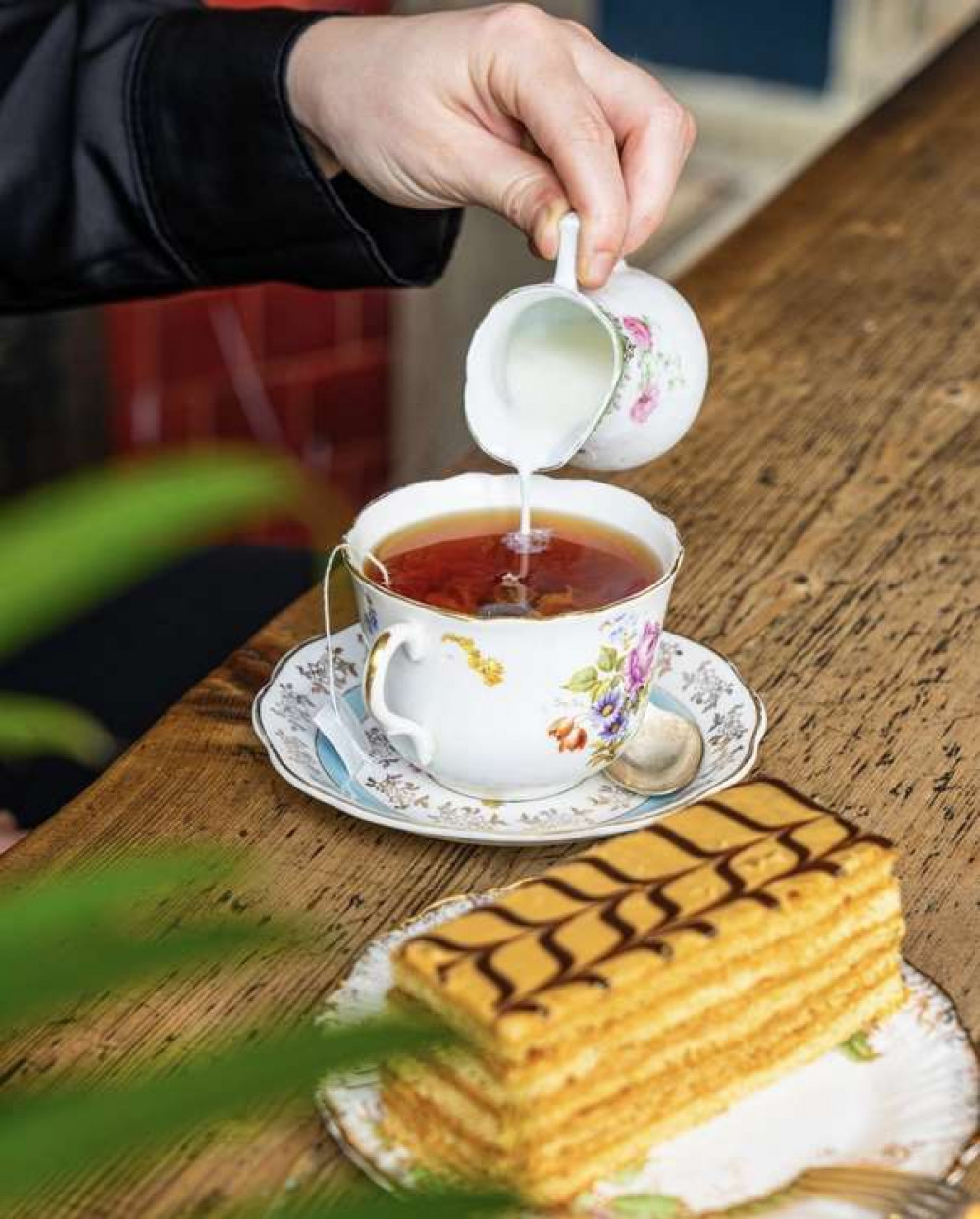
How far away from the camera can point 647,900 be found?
660 mm

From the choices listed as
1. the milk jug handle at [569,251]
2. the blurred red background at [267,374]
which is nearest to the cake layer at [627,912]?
the milk jug handle at [569,251]

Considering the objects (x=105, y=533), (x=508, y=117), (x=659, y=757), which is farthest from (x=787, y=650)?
(x=105, y=533)

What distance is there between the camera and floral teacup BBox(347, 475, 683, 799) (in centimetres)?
90

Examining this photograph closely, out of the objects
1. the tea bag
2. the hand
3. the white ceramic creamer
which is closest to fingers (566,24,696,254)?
→ the hand

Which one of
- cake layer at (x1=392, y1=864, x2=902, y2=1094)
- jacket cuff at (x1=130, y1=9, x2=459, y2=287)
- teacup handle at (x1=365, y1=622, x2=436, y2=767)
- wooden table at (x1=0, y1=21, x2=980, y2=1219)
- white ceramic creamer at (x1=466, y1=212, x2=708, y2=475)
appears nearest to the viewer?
cake layer at (x1=392, y1=864, x2=902, y2=1094)

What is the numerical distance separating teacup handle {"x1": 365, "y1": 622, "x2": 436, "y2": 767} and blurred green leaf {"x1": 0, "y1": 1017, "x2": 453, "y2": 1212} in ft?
1.96

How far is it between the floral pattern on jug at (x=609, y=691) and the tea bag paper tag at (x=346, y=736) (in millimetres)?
117

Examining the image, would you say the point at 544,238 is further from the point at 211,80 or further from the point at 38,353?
the point at 38,353

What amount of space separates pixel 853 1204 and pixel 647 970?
11 centimetres

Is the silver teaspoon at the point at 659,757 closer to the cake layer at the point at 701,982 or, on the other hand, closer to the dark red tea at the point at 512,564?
the dark red tea at the point at 512,564

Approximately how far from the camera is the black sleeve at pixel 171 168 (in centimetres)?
135

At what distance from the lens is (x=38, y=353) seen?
2.70 meters

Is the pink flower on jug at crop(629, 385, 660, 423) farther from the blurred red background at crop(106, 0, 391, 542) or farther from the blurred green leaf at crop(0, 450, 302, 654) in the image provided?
the blurred red background at crop(106, 0, 391, 542)

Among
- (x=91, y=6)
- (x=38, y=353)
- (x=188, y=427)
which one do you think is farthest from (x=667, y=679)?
(x=188, y=427)
